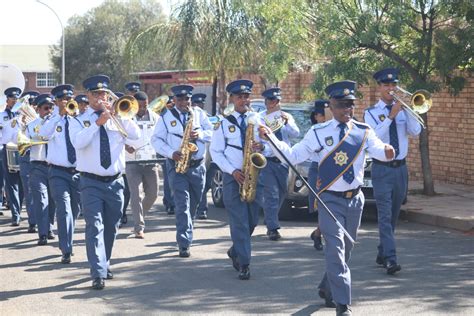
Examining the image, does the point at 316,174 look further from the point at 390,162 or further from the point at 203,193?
the point at 203,193

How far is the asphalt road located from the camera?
27.6 feet

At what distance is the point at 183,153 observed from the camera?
11227mm

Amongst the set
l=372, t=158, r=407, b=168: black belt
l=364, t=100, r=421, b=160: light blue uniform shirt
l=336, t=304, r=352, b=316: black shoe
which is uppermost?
l=364, t=100, r=421, b=160: light blue uniform shirt

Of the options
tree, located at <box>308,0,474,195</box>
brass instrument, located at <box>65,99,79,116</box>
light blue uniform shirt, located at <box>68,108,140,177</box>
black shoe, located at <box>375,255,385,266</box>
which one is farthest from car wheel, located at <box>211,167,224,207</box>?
light blue uniform shirt, located at <box>68,108,140,177</box>

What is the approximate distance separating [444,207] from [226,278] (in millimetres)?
6255

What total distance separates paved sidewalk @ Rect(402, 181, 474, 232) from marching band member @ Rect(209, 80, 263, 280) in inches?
186

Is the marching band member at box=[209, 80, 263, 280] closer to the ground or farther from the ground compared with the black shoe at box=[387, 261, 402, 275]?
farther from the ground

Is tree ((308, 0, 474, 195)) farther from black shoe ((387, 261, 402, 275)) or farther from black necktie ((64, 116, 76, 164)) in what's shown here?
black shoe ((387, 261, 402, 275))

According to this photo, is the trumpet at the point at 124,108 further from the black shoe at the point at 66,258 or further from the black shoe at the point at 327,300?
the black shoe at the point at 327,300

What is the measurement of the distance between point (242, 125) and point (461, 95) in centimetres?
927

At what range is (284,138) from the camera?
12.4 metres

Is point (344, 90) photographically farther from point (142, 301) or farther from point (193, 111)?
point (193, 111)

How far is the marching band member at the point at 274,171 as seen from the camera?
12.2 metres

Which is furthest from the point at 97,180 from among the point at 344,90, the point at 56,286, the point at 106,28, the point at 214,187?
the point at 106,28
